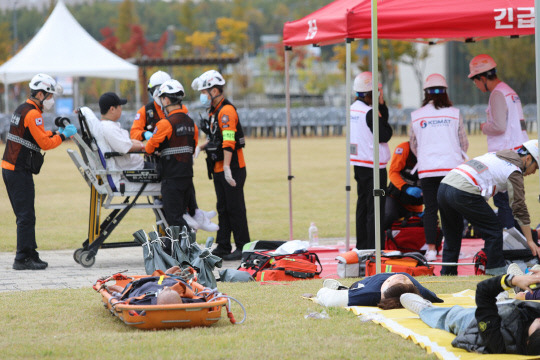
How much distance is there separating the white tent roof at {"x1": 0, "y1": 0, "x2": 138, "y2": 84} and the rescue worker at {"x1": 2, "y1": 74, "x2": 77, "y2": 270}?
17.7 meters

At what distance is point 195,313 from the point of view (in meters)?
5.61

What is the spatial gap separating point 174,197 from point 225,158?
2.62 feet

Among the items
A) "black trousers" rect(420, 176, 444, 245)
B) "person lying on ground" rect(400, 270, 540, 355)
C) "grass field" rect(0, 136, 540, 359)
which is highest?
"black trousers" rect(420, 176, 444, 245)

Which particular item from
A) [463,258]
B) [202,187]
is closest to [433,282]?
[463,258]

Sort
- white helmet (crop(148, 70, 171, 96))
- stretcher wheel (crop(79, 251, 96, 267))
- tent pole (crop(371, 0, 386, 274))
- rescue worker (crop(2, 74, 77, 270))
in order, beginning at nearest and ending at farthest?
tent pole (crop(371, 0, 386, 274)) → rescue worker (crop(2, 74, 77, 270)) → stretcher wheel (crop(79, 251, 96, 267)) → white helmet (crop(148, 70, 171, 96))

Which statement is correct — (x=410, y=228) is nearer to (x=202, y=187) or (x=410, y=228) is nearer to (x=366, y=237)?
(x=366, y=237)

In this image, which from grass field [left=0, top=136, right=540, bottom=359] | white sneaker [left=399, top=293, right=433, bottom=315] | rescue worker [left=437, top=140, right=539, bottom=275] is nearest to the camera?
grass field [left=0, top=136, right=540, bottom=359]

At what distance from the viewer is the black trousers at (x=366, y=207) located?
922 centimetres

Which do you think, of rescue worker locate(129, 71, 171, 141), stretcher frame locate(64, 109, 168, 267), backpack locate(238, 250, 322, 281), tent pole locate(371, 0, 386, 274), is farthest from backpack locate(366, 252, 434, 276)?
rescue worker locate(129, 71, 171, 141)

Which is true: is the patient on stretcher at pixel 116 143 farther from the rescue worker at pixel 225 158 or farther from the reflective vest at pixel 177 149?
the rescue worker at pixel 225 158

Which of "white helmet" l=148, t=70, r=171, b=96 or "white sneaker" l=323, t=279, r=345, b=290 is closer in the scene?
"white sneaker" l=323, t=279, r=345, b=290

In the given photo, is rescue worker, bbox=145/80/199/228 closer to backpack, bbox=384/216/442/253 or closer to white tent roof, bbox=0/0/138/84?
backpack, bbox=384/216/442/253

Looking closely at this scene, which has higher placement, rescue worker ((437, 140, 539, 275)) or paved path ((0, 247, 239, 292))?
rescue worker ((437, 140, 539, 275))

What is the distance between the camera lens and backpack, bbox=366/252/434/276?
806cm
